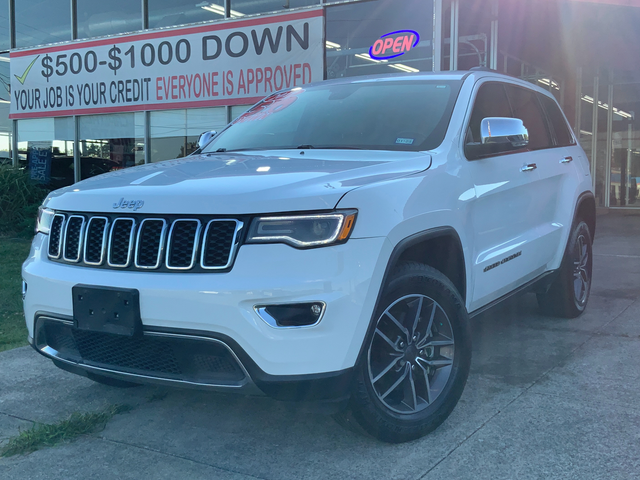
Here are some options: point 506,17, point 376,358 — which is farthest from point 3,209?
point 376,358

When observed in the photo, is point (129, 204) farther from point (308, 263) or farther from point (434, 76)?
point (434, 76)

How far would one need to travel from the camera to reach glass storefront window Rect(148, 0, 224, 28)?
1253 centimetres

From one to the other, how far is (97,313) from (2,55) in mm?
15140

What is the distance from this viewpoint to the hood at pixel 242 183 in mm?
2598

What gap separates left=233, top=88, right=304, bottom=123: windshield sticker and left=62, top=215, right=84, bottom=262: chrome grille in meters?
1.78

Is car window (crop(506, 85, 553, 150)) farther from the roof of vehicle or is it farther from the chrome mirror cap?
the chrome mirror cap

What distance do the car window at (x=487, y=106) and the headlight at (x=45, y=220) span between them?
224cm

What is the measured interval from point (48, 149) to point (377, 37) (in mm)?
8194

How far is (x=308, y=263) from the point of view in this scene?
251cm

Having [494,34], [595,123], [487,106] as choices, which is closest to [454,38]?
[494,34]

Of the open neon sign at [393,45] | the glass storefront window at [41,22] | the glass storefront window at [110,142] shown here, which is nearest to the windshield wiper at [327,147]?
the open neon sign at [393,45]

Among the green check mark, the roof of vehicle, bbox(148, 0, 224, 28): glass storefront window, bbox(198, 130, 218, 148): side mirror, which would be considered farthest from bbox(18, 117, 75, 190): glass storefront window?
the roof of vehicle

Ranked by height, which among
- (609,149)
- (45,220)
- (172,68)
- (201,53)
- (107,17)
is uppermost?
(107,17)

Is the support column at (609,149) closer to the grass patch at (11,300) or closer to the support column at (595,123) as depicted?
the support column at (595,123)
